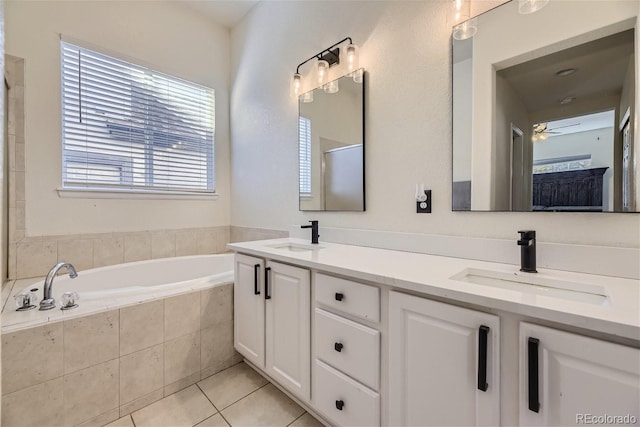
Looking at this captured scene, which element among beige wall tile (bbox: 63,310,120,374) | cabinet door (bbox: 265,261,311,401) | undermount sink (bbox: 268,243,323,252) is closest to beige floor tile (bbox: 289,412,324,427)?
cabinet door (bbox: 265,261,311,401)

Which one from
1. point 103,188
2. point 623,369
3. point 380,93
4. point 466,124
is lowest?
point 623,369

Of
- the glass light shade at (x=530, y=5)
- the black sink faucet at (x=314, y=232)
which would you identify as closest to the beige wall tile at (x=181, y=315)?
the black sink faucet at (x=314, y=232)

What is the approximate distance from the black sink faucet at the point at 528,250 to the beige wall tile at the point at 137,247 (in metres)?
2.68

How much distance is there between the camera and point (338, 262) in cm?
127

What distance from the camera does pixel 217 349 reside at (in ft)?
6.17

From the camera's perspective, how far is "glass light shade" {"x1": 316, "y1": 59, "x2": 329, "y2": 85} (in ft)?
6.44

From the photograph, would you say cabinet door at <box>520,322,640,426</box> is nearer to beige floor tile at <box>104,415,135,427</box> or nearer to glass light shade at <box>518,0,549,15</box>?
glass light shade at <box>518,0,549,15</box>

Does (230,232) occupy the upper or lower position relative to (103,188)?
lower

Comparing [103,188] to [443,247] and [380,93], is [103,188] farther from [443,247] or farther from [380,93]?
[443,247]

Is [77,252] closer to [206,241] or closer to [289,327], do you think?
[206,241]

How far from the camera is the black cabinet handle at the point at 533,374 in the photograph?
30.1 inches

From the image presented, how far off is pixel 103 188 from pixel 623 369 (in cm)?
299

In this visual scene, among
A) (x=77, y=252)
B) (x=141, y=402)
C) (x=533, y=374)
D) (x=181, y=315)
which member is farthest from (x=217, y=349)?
(x=533, y=374)

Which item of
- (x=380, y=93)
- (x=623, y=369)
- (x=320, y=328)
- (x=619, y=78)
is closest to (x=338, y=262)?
(x=320, y=328)
